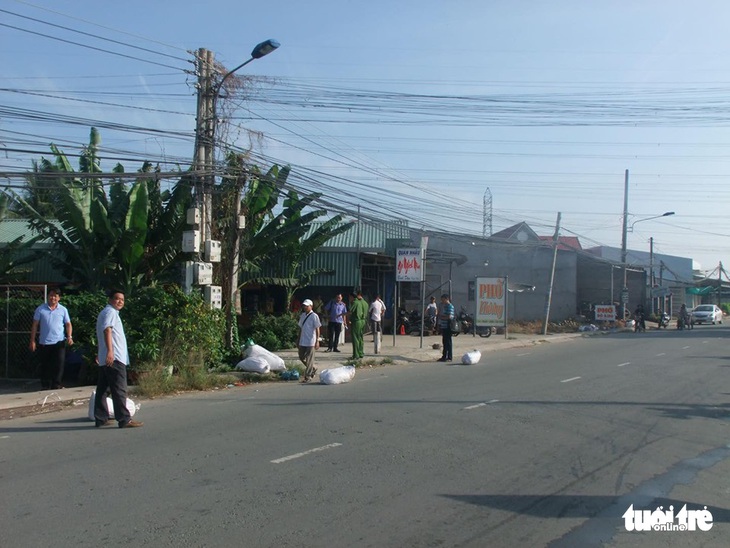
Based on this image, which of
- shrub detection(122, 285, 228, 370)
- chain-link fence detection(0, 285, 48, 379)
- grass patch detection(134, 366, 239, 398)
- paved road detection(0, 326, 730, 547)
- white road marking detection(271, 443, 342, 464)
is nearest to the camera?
paved road detection(0, 326, 730, 547)

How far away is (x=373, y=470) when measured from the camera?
7.32m

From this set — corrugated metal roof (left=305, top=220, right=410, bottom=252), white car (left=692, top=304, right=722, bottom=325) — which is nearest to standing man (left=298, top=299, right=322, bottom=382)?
corrugated metal roof (left=305, top=220, right=410, bottom=252)

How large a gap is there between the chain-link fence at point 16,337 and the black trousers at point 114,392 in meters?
6.05

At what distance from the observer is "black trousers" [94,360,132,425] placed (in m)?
9.35

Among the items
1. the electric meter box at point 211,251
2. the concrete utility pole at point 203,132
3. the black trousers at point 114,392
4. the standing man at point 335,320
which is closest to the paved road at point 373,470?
the black trousers at point 114,392

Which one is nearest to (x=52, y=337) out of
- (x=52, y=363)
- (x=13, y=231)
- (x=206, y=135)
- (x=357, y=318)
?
(x=52, y=363)

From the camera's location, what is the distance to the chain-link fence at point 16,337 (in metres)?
14.8

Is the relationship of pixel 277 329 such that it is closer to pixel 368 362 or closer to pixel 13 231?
pixel 368 362

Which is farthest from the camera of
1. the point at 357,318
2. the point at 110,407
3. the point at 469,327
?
the point at 469,327

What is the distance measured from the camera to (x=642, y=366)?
18.3 meters

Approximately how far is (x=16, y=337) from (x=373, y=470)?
10.6 metres

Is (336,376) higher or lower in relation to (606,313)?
lower

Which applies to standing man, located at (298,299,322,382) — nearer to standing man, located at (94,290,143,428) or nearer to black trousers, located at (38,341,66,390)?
black trousers, located at (38,341,66,390)

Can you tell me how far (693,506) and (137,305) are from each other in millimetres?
10886
